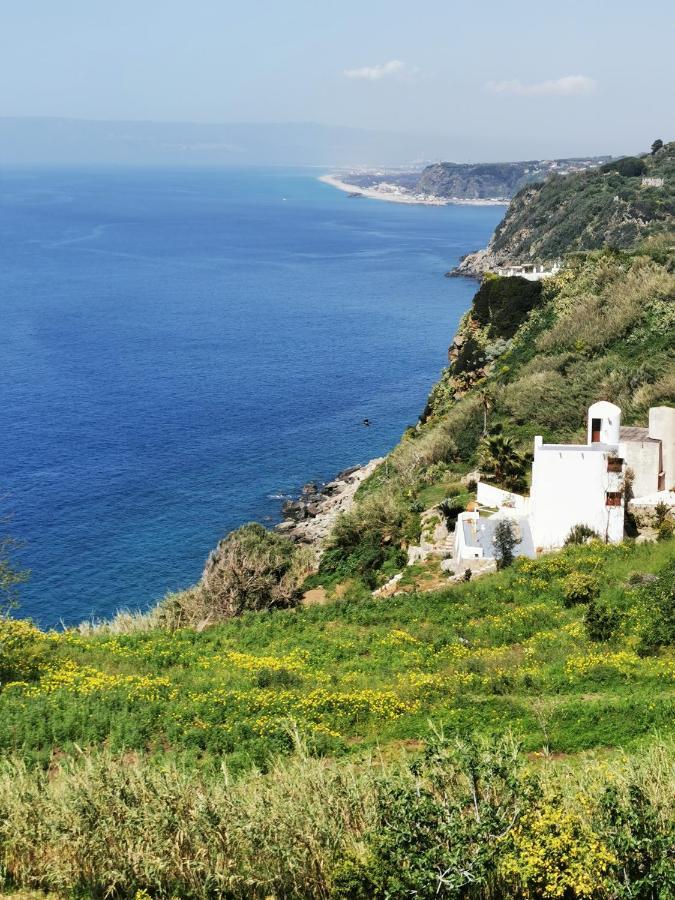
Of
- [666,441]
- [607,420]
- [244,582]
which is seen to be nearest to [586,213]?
[666,441]

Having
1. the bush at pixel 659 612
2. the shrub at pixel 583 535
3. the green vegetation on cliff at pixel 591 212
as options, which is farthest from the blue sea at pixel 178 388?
the bush at pixel 659 612

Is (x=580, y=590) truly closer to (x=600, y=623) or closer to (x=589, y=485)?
(x=600, y=623)

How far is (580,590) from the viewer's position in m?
22.7

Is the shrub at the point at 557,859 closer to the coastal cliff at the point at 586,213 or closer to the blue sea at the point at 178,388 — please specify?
the blue sea at the point at 178,388

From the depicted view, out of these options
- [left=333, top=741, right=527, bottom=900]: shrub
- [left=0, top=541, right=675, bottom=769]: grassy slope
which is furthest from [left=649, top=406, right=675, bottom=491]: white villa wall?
[left=333, top=741, right=527, bottom=900]: shrub

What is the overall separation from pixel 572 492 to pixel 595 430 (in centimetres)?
292

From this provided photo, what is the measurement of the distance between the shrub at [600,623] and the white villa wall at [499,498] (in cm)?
945

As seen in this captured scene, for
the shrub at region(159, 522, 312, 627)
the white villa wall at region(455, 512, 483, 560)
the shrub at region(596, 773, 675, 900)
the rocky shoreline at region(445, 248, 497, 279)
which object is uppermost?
the rocky shoreline at region(445, 248, 497, 279)

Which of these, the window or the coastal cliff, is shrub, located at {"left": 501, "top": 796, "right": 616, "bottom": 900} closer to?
the window

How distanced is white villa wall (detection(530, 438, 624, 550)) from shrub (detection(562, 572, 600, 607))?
4.78m

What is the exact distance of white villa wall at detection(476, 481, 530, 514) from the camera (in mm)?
30562

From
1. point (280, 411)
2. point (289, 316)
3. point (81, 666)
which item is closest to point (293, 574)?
point (81, 666)

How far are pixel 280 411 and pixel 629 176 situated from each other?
66470 millimetres

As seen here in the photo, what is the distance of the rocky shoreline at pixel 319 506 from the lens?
43819 mm
